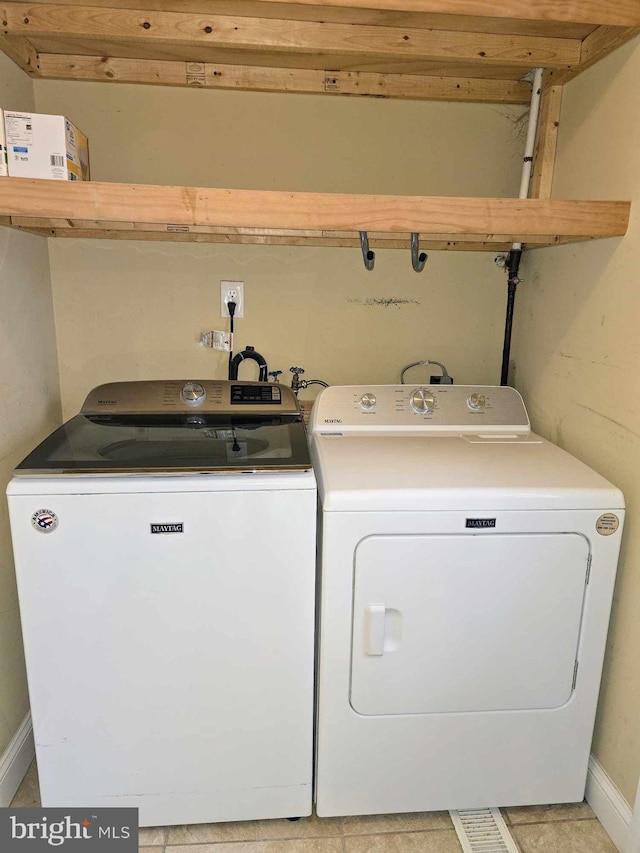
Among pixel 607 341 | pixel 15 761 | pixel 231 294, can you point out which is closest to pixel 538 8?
pixel 607 341

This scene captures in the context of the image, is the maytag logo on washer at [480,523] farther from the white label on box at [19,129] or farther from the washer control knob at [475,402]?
the white label on box at [19,129]

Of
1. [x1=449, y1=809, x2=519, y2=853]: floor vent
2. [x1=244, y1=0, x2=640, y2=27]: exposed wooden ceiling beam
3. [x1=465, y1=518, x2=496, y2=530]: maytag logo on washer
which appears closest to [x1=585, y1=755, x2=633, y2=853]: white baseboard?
[x1=449, y1=809, x2=519, y2=853]: floor vent

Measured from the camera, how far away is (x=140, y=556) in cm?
137

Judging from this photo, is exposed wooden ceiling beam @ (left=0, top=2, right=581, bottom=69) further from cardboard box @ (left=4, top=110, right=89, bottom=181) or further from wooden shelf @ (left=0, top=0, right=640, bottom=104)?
cardboard box @ (left=4, top=110, right=89, bottom=181)

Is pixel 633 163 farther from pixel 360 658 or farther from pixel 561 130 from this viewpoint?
pixel 360 658

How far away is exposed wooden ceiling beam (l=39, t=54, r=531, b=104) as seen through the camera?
1.86 m

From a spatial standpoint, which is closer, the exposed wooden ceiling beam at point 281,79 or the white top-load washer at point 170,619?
the white top-load washer at point 170,619

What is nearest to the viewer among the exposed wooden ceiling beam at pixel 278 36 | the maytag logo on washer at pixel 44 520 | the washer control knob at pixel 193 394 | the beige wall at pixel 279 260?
the maytag logo on washer at pixel 44 520

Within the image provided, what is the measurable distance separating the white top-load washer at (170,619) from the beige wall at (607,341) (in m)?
0.82

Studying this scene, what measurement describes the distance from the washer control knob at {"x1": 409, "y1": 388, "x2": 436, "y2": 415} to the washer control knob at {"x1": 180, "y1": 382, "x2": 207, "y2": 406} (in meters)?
0.66

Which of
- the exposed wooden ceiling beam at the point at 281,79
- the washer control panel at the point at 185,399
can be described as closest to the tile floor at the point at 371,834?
the washer control panel at the point at 185,399

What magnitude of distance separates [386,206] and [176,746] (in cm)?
147

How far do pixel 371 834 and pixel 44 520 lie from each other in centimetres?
121

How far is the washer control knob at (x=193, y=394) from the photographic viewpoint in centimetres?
180
